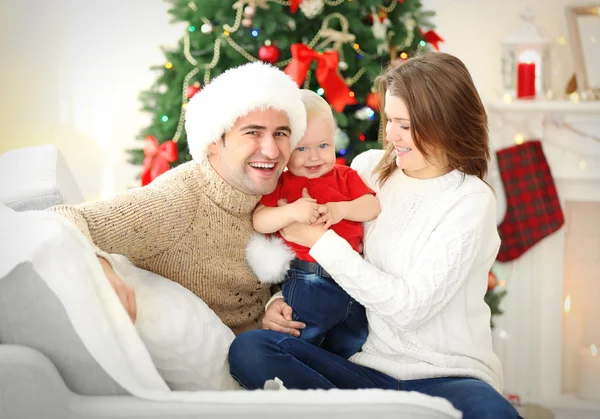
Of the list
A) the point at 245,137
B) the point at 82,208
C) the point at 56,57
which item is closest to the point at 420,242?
the point at 245,137

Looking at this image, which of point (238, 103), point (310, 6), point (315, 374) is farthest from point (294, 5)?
point (315, 374)

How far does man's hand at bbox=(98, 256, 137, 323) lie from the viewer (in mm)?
1470

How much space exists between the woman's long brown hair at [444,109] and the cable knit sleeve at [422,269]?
0.14m

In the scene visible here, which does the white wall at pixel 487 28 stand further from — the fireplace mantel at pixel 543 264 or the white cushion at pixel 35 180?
the white cushion at pixel 35 180

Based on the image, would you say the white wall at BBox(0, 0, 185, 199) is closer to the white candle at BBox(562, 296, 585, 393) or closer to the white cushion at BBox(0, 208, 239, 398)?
the white candle at BBox(562, 296, 585, 393)

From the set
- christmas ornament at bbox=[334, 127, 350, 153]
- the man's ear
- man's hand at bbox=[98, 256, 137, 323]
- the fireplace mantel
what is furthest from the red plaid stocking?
man's hand at bbox=[98, 256, 137, 323]

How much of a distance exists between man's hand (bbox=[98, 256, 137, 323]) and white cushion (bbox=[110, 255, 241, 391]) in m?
0.07

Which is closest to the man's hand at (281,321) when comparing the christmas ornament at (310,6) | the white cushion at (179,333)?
the white cushion at (179,333)

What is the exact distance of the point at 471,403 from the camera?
1.58m

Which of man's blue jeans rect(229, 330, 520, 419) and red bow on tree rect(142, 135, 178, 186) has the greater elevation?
red bow on tree rect(142, 135, 178, 186)

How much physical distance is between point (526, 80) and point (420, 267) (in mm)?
2170

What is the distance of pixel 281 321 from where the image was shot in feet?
5.97

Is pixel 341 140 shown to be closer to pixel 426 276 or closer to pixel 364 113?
pixel 364 113

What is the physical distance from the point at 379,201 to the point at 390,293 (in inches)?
12.9
